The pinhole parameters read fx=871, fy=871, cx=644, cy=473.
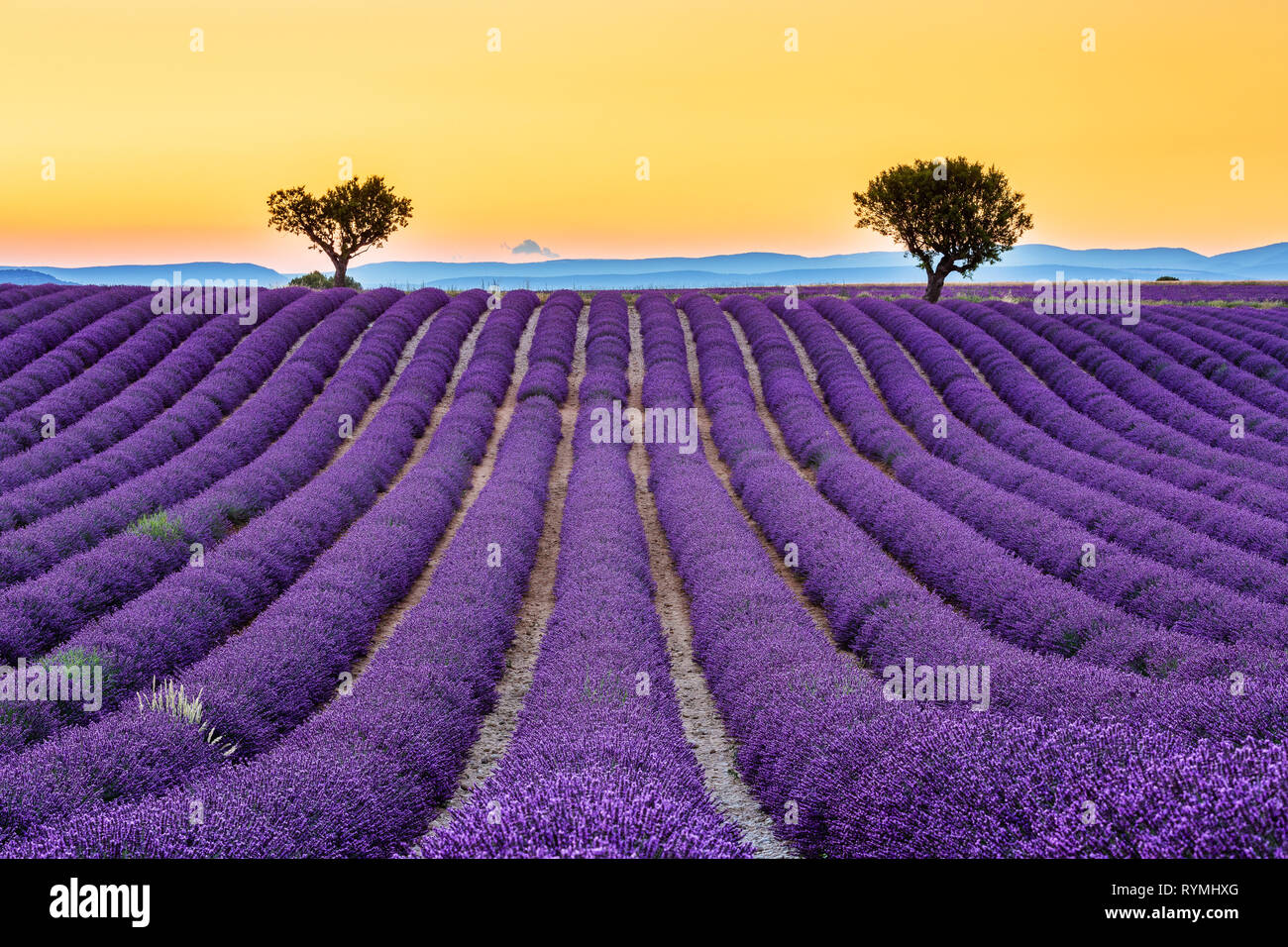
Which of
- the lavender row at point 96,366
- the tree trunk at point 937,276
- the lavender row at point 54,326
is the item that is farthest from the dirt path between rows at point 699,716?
the tree trunk at point 937,276

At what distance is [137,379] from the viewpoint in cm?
1788

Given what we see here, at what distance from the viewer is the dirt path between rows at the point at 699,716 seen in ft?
14.4

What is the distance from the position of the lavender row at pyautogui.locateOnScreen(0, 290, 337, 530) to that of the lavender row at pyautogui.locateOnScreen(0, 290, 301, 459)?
0.25 meters

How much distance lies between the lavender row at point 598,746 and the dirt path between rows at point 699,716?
0.32 meters

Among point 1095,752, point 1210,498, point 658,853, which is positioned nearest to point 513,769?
point 658,853

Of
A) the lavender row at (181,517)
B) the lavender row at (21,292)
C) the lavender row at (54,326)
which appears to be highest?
the lavender row at (21,292)

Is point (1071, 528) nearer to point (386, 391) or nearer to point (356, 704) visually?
point (356, 704)

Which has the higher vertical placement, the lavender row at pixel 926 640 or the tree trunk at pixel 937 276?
the tree trunk at pixel 937 276

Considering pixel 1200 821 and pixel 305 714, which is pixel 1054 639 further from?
pixel 305 714

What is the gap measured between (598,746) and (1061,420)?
45.9ft

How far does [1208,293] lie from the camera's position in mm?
38719

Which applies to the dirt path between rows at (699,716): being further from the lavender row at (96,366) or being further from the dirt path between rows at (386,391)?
the lavender row at (96,366)

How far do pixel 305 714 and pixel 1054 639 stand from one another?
17.7ft

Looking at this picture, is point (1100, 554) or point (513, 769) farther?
point (1100, 554)
